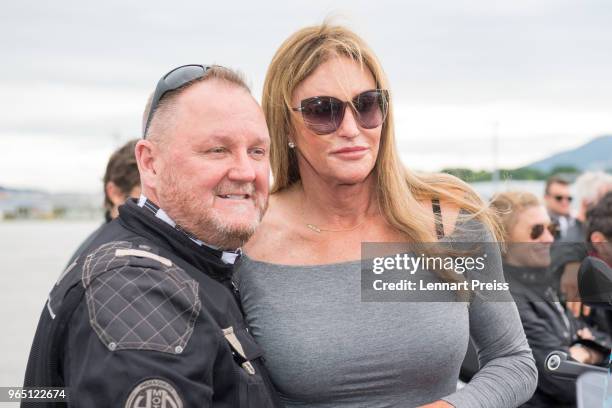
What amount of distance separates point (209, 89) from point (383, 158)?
787 mm

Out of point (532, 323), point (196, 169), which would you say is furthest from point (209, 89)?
point (532, 323)

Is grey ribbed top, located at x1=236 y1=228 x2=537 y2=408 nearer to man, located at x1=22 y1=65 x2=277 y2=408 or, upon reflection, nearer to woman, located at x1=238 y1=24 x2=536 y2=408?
woman, located at x1=238 y1=24 x2=536 y2=408

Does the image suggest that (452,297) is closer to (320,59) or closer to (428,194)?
(428,194)

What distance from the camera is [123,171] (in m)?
5.02

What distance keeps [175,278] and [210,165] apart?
1.17 feet

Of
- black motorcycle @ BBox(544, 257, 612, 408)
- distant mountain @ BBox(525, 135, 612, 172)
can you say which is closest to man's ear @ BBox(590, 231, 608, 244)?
distant mountain @ BBox(525, 135, 612, 172)

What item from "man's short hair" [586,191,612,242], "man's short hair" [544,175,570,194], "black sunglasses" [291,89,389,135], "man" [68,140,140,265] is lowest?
"man's short hair" [544,175,570,194]

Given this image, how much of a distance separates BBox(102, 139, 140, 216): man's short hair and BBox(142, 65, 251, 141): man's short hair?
2963 mm

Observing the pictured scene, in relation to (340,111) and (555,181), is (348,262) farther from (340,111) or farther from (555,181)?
(555,181)

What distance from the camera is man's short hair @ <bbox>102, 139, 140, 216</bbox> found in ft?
16.3

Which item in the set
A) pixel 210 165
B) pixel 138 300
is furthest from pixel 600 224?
pixel 138 300

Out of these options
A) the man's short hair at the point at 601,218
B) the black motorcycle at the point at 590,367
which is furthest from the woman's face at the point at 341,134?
the man's short hair at the point at 601,218

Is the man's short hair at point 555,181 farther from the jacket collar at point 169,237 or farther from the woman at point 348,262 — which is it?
the jacket collar at point 169,237

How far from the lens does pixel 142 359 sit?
1.52 metres
